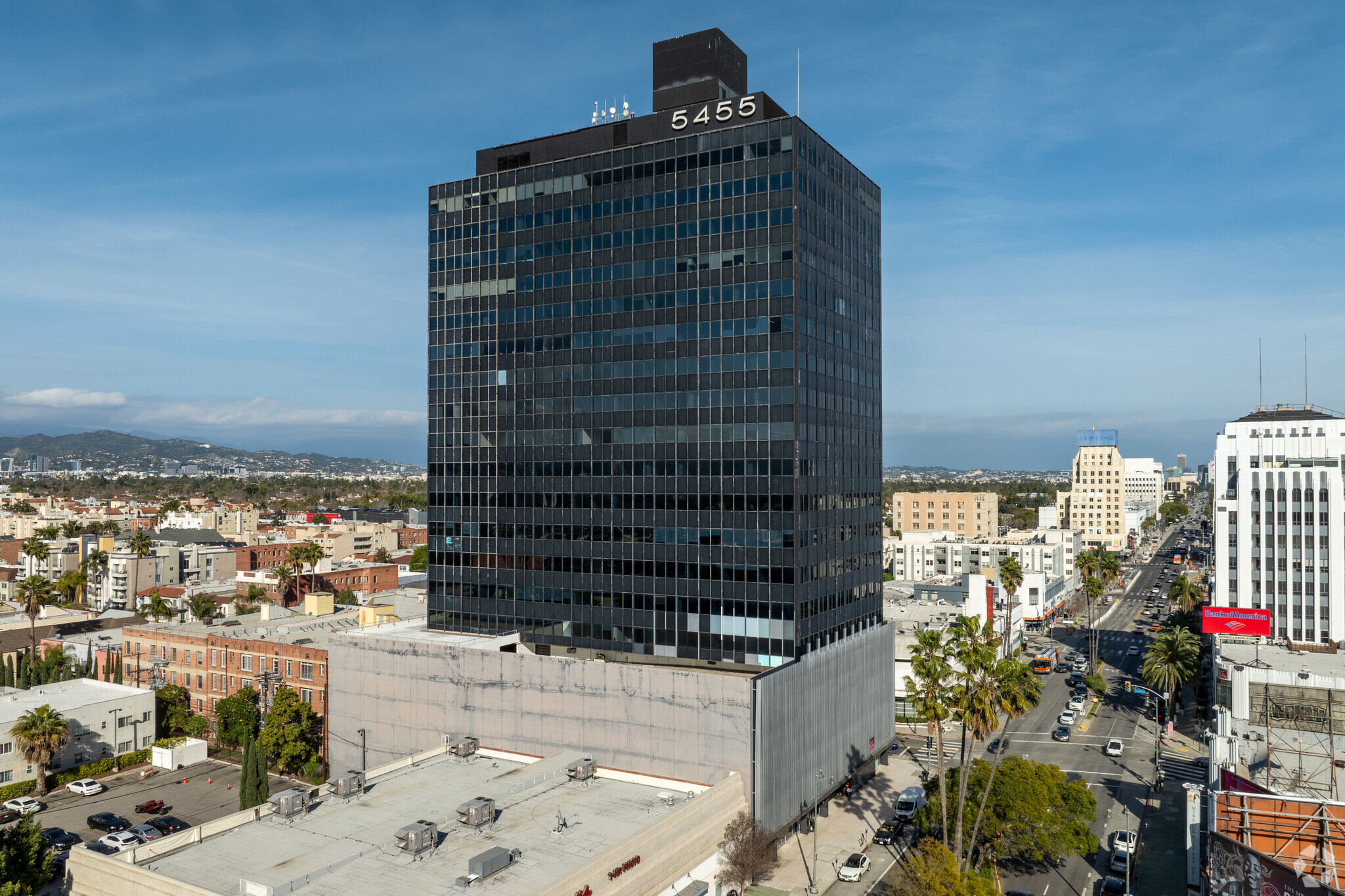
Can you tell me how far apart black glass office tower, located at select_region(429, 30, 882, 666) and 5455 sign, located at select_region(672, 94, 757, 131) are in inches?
6.9

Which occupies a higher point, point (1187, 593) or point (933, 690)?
point (933, 690)

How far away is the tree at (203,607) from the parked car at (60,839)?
2552 inches

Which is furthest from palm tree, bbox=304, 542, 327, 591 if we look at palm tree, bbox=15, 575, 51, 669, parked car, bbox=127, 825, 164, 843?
parked car, bbox=127, 825, 164, 843

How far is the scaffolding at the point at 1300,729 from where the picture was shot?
65.1 meters

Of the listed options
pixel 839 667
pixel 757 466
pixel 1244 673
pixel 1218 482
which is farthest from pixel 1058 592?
pixel 757 466

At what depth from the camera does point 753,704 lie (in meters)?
64.9

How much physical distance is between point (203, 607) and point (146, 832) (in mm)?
78078

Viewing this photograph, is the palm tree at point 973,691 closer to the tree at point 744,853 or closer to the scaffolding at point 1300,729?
the tree at point 744,853

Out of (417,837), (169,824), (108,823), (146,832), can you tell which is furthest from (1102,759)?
(108,823)

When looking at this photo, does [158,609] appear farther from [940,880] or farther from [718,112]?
[940,880]

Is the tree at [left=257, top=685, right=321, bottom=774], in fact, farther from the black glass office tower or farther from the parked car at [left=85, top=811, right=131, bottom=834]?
the black glass office tower

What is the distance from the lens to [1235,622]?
346ft

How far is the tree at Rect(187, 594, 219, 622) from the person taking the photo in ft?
474

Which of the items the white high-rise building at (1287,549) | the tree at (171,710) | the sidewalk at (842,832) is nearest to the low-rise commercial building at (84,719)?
the tree at (171,710)
